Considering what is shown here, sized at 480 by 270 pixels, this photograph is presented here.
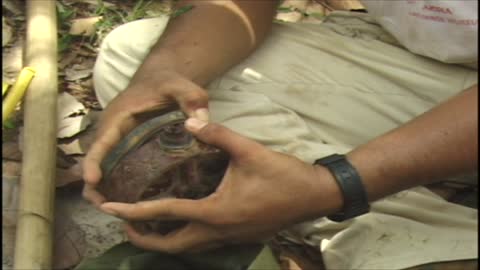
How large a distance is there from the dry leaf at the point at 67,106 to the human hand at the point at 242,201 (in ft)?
2.67

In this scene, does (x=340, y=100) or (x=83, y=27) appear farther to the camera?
(x=83, y=27)

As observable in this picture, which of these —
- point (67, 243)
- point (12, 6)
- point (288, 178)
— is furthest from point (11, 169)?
point (288, 178)

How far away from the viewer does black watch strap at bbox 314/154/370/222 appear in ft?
4.61

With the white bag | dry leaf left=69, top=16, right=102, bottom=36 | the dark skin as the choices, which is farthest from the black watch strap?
dry leaf left=69, top=16, right=102, bottom=36

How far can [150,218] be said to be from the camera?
1375 millimetres

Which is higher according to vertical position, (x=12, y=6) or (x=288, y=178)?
(x=288, y=178)

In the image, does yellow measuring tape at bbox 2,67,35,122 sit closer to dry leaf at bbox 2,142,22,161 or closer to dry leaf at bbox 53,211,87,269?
dry leaf at bbox 2,142,22,161

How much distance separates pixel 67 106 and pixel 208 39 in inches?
23.3

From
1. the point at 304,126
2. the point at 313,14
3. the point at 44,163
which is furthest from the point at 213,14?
the point at 313,14

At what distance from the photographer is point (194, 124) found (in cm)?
138

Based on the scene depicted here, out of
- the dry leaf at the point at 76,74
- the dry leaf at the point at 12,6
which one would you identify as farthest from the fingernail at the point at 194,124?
the dry leaf at the point at 12,6

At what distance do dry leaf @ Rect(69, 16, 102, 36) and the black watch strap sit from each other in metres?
1.31

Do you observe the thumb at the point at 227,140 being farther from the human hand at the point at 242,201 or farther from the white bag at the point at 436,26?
the white bag at the point at 436,26

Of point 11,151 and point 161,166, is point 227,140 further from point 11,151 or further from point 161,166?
point 11,151
